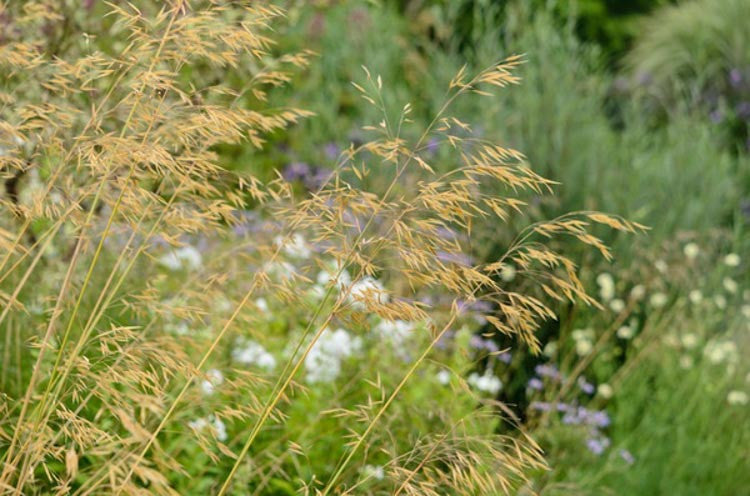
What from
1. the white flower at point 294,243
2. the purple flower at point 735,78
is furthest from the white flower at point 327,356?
the purple flower at point 735,78

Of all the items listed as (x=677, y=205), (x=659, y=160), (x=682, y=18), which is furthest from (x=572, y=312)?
(x=682, y=18)

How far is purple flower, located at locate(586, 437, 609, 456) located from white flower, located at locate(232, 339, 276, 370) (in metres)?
1.17

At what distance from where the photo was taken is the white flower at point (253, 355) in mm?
3416

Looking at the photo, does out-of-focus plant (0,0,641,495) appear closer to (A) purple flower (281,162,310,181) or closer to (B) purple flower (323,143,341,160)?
(A) purple flower (281,162,310,181)

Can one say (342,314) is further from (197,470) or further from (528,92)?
(528,92)

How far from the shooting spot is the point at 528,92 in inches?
231

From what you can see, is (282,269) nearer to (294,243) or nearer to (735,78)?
(294,243)

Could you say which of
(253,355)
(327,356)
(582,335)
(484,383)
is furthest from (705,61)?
(253,355)

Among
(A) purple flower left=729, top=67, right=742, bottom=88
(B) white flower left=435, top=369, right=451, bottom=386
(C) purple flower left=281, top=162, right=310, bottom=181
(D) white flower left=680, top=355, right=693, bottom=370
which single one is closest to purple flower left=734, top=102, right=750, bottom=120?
(A) purple flower left=729, top=67, right=742, bottom=88

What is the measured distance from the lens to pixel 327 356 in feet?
11.7

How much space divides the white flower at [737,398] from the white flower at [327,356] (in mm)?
1773

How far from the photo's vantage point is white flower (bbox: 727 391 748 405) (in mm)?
4379

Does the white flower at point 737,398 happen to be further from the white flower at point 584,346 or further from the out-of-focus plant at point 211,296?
the out-of-focus plant at point 211,296

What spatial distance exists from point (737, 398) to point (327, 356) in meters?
1.91
